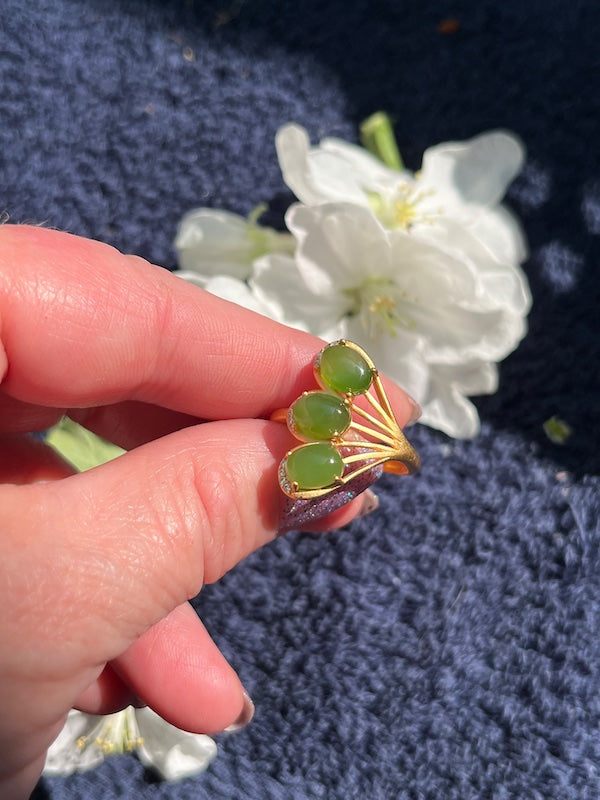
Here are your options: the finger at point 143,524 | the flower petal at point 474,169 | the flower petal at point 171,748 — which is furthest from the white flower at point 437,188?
the flower petal at point 171,748

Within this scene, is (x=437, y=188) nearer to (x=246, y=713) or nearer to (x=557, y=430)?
(x=557, y=430)

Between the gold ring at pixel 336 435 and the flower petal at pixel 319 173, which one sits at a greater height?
the flower petal at pixel 319 173

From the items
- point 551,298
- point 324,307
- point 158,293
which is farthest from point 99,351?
point 551,298

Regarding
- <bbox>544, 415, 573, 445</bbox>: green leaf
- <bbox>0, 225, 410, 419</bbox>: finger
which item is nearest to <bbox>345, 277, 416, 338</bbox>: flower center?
<bbox>0, 225, 410, 419</bbox>: finger

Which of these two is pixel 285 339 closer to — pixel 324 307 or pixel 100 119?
pixel 324 307

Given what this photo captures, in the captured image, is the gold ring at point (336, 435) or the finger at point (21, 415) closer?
the gold ring at point (336, 435)

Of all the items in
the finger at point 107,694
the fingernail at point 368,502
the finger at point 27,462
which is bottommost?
the finger at point 107,694

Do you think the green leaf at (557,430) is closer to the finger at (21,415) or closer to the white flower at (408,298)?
the white flower at (408,298)
